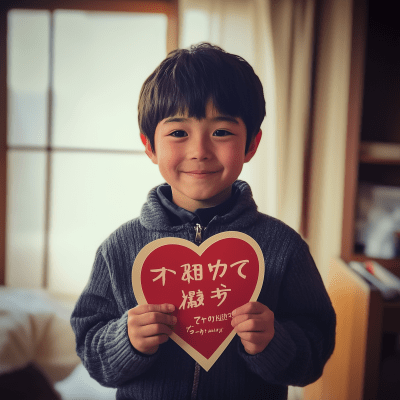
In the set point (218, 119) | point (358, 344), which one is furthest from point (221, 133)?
point (358, 344)

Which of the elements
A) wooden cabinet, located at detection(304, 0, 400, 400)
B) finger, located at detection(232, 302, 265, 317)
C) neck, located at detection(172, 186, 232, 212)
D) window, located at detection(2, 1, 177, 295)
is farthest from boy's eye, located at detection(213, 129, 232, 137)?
→ window, located at detection(2, 1, 177, 295)

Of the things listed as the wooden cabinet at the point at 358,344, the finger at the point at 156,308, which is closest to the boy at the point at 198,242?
the finger at the point at 156,308

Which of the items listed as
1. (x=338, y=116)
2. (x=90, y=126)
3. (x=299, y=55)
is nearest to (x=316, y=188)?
(x=338, y=116)

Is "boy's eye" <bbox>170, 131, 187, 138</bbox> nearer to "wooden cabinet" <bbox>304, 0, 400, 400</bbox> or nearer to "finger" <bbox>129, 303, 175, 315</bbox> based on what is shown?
"finger" <bbox>129, 303, 175, 315</bbox>

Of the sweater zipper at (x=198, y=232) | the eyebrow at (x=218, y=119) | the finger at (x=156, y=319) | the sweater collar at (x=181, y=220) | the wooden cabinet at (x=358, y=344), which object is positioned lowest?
the wooden cabinet at (x=358, y=344)

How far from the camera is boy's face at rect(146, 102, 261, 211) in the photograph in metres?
0.49

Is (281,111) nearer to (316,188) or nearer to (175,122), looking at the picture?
(316,188)

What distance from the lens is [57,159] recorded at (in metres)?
1.25

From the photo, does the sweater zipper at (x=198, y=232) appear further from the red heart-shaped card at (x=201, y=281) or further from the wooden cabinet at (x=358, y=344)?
the wooden cabinet at (x=358, y=344)

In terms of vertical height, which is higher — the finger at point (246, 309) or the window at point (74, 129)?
the window at point (74, 129)

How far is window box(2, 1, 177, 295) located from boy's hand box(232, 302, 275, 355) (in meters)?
0.75

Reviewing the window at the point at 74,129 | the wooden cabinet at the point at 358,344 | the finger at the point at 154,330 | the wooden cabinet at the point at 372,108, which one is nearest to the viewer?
the finger at the point at 154,330

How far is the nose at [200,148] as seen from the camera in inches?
18.9

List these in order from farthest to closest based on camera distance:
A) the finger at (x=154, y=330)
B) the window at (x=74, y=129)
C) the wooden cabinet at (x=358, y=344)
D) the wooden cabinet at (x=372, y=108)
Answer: the window at (x=74, y=129), the wooden cabinet at (x=372, y=108), the wooden cabinet at (x=358, y=344), the finger at (x=154, y=330)
